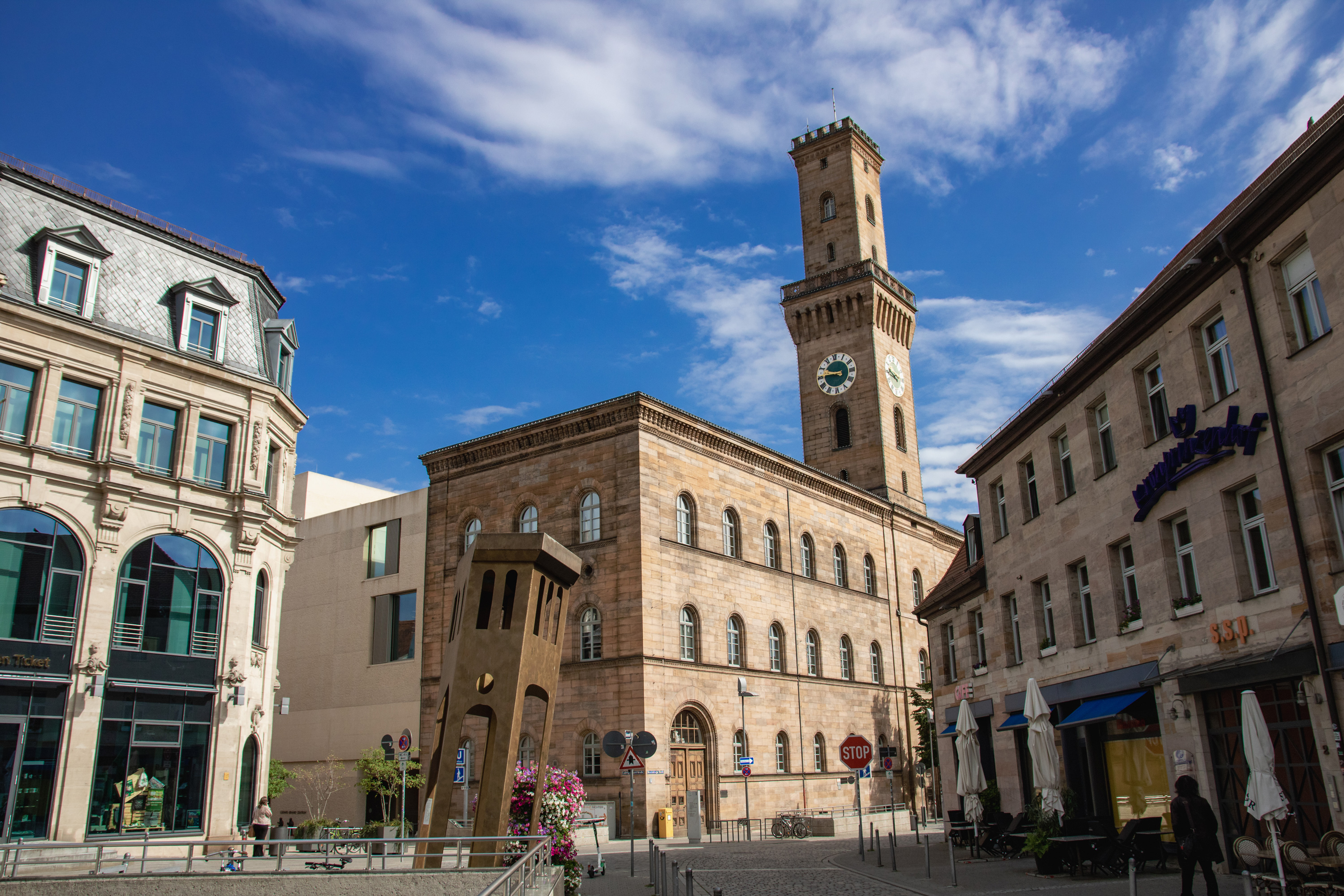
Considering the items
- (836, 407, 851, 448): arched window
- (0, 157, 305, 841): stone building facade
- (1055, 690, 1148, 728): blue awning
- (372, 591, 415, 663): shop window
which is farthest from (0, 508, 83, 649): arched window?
(836, 407, 851, 448): arched window

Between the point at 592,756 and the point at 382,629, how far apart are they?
12.7 meters

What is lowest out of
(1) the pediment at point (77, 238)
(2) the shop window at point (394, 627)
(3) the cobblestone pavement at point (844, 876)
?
(3) the cobblestone pavement at point (844, 876)

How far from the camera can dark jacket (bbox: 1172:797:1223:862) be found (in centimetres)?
1209

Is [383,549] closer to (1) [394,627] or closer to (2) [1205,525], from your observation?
(1) [394,627]

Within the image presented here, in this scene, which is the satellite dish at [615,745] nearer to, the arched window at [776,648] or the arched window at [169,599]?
the arched window at [169,599]

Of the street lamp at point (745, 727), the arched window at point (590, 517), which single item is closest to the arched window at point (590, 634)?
the arched window at point (590, 517)

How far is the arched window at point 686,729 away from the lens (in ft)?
115

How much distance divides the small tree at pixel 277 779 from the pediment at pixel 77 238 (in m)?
16.4

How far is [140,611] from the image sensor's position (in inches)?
947

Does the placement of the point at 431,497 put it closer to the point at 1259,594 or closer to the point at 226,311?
the point at 226,311

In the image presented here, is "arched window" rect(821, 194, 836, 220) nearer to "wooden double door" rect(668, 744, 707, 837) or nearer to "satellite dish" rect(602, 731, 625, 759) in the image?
"wooden double door" rect(668, 744, 707, 837)

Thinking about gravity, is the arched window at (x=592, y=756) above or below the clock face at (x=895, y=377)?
below

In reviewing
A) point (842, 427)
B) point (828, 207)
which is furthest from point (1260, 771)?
point (828, 207)

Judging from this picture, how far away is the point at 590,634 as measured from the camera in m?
36.3
